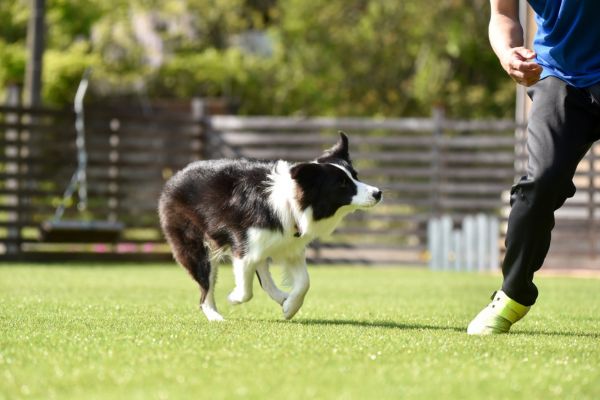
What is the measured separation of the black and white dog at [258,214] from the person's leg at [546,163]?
4.27 feet

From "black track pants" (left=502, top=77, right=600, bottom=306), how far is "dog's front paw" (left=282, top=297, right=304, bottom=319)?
1.33 meters

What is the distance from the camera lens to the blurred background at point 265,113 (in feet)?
43.6

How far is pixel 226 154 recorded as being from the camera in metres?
14.2

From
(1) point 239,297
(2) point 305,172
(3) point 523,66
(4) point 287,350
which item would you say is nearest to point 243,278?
(1) point 239,297

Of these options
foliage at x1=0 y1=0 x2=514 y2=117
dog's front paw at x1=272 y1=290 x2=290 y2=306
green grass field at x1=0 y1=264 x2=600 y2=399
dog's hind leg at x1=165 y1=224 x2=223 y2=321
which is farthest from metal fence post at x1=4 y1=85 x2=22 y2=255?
foliage at x1=0 y1=0 x2=514 y2=117

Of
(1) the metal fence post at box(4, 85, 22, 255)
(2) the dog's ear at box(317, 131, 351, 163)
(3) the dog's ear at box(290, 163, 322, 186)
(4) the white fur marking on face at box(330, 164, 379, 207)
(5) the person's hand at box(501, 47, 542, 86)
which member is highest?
(5) the person's hand at box(501, 47, 542, 86)

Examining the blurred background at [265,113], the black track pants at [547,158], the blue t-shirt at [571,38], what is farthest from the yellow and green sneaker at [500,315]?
the blurred background at [265,113]

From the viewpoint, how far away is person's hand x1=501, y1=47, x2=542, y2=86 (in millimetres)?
4438

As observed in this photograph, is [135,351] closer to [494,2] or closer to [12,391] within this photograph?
[12,391]

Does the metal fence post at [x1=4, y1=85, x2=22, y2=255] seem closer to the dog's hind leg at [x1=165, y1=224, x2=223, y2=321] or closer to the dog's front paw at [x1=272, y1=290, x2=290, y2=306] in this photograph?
the dog's hind leg at [x1=165, y1=224, x2=223, y2=321]

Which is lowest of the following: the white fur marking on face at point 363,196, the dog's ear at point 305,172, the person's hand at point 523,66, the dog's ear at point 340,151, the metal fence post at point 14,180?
the metal fence post at point 14,180

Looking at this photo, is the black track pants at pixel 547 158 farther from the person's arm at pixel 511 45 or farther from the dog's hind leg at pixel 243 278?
the dog's hind leg at pixel 243 278

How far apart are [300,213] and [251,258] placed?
0.36 metres

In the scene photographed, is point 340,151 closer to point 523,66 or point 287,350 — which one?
point 523,66
